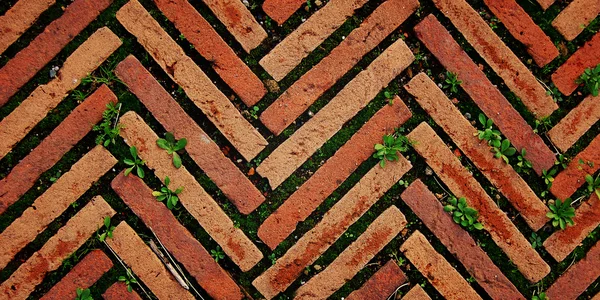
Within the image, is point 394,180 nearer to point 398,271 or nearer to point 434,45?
point 398,271

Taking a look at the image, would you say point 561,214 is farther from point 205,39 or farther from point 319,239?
point 205,39

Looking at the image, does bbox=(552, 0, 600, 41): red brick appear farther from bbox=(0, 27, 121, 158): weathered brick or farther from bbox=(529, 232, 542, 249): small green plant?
bbox=(0, 27, 121, 158): weathered brick

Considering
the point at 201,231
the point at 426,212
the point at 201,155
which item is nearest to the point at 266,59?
the point at 201,155

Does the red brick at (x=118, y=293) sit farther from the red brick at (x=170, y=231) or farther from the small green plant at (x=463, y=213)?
the small green plant at (x=463, y=213)

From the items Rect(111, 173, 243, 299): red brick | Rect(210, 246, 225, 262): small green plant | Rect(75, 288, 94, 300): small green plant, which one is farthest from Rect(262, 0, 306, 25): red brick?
Rect(75, 288, 94, 300): small green plant

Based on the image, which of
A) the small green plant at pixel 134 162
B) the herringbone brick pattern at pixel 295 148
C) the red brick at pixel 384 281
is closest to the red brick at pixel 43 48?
the herringbone brick pattern at pixel 295 148

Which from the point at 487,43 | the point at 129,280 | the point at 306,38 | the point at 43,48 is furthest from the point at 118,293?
the point at 487,43
